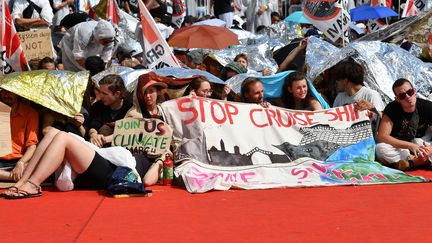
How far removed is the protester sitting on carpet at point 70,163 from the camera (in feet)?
26.7

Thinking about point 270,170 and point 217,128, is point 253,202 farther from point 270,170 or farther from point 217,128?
point 217,128

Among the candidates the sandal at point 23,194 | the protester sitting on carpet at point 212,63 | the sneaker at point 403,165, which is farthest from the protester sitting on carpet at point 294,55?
the sandal at point 23,194

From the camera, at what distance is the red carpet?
6.29 meters

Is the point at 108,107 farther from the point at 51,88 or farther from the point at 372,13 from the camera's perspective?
the point at 372,13

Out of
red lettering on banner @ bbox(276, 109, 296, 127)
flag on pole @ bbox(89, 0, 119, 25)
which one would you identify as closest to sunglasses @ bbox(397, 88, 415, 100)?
red lettering on banner @ bbox(276, 109, 296, 127)

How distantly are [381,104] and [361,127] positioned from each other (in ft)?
2.45

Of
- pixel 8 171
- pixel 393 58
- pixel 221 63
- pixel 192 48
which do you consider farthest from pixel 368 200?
pixel 192 48

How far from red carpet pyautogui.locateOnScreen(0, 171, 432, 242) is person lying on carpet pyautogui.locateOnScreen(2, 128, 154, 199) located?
0.45 feet

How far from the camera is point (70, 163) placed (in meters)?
8.38

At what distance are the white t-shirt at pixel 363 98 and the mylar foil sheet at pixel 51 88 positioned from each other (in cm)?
291

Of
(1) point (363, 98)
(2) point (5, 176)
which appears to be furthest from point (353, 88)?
(2) point (5, 176)

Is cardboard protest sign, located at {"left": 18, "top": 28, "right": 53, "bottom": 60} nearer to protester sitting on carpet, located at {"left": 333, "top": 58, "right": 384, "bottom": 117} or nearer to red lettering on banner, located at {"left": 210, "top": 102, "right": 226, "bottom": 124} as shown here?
red lettering on banner, located at {"left": 210, "top": 102, "right": 226, "bottom": 124}

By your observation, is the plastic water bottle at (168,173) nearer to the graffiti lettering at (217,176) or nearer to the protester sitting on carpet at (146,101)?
the graffiti lettering at (217,176)

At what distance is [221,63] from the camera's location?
1329 centimetres
